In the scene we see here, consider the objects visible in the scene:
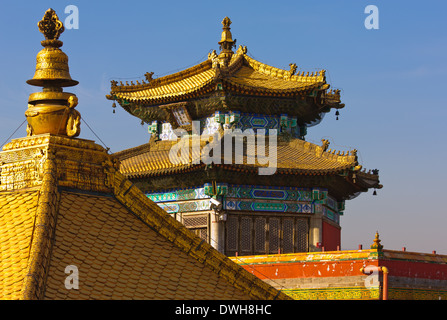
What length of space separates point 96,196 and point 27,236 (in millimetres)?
1439

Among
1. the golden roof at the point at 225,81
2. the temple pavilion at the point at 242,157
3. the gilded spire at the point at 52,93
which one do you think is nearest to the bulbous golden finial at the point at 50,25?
the gilded spire at the point at 52,93

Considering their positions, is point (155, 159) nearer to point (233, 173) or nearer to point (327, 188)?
point (233, 173)

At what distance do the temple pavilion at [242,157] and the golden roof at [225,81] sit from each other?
0.04 meters

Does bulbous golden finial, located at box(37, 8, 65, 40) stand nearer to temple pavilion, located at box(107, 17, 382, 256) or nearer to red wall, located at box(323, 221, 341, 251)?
temple pavilion, located at box(107, 17, 382, 256)

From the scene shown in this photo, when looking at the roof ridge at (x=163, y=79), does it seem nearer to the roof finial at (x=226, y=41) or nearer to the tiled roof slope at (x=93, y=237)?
the roof finial at (x=226, y=41)

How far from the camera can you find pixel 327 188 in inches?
1281

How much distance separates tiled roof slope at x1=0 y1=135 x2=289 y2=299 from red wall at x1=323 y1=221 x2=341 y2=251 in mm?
19381

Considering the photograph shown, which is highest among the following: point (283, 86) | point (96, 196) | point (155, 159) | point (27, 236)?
point (283, 86)

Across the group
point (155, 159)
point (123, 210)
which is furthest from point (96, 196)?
point (155, 159)

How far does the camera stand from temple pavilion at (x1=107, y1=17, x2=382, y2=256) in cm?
3142

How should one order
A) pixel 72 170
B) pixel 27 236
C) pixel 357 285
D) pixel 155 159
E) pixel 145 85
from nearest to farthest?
1. pixel 27 236
2. pixel 72 170
3. pixel 357 285
4. pixel 155 159
5. pixel 145 85

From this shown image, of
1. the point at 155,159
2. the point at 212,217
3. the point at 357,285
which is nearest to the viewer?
the point at 357,285

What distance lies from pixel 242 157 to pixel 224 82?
2867 mm

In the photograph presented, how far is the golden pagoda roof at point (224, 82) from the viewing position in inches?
1307
